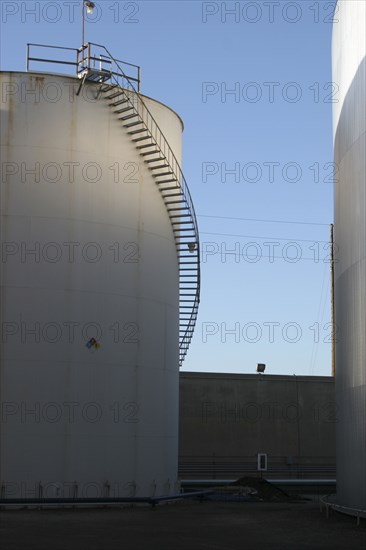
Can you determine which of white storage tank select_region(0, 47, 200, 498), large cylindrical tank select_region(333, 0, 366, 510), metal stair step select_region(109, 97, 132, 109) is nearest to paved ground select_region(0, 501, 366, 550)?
large cylindrical tank select_region(333, 0, 366, 510)

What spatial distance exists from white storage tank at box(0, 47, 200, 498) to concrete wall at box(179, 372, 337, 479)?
446 inches

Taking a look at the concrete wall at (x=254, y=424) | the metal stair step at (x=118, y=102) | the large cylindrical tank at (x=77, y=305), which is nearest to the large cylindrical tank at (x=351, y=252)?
the large cylindrical tank at (x=77, y=305)

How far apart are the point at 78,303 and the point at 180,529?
347 inches

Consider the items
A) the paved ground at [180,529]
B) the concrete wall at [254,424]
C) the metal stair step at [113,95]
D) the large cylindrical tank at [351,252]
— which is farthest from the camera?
the concrete wall at [254,424]

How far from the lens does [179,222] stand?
99.5 feet

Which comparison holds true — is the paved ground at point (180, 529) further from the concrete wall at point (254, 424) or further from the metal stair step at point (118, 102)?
the concrete wall at point (254, 424)

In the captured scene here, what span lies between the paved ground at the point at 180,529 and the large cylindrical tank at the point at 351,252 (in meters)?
1.57

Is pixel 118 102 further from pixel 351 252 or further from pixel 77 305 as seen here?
pixel 351 252

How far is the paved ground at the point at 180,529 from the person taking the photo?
17375mm

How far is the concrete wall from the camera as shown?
133 ft

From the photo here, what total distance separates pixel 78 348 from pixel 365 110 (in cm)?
1045

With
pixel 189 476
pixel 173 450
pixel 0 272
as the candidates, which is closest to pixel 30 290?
pixel 0 272

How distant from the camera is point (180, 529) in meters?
20.2

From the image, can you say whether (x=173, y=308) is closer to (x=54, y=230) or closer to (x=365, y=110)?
(x=54, y=230)
